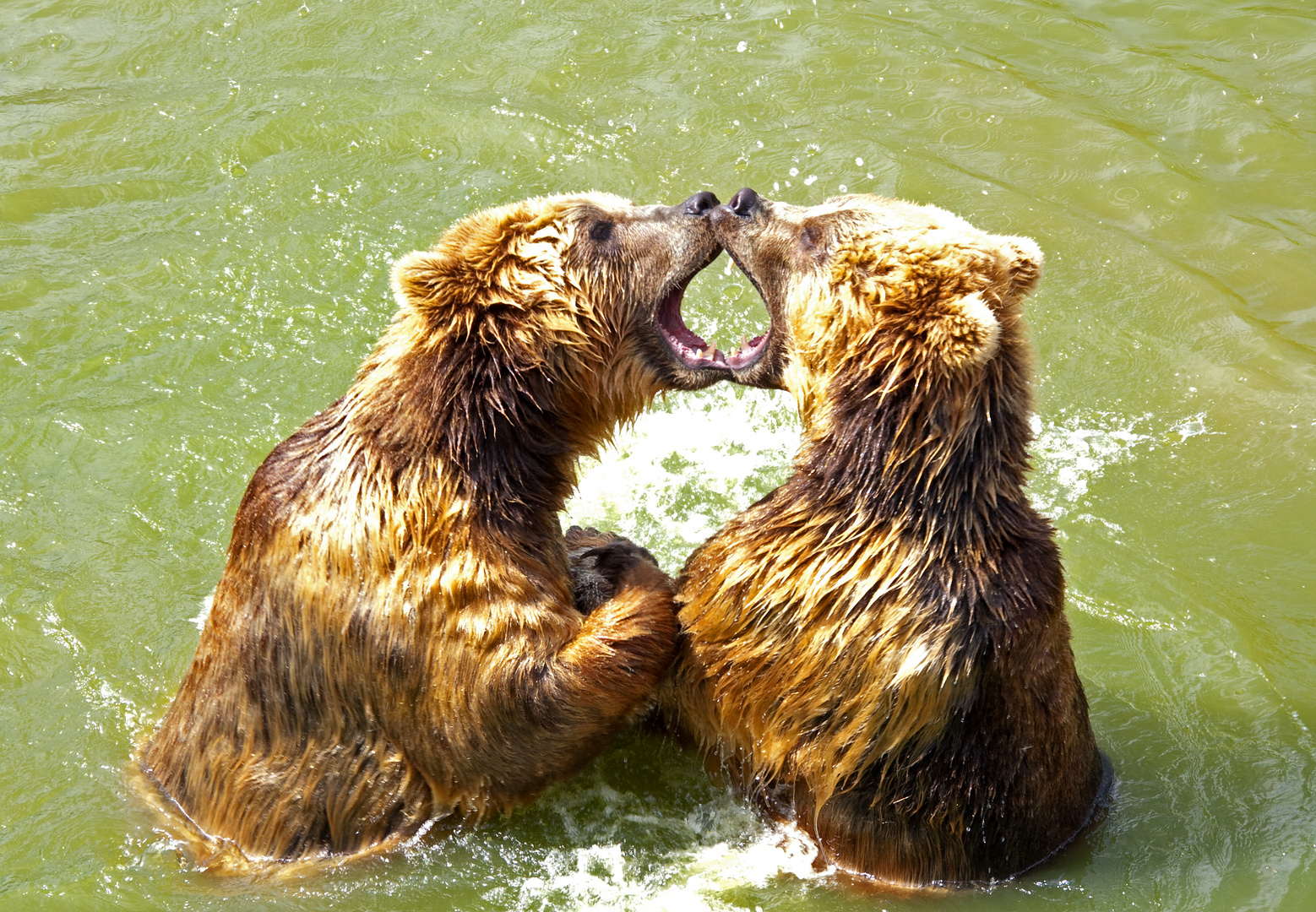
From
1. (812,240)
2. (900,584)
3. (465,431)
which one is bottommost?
(900,584)

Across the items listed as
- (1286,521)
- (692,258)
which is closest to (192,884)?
(692,258)

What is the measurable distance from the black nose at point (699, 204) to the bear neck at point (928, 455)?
117 centimetres

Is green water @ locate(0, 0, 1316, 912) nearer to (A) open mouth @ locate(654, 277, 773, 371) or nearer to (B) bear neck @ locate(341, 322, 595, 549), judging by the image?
(B) bear neck @ locate(341, 322, 595, 549)

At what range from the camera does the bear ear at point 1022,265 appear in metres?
5.38

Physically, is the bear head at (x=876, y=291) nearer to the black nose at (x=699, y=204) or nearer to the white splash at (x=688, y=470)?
the black nose at (x=699, y=204)

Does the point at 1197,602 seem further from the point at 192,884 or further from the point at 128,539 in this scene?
the point at 128,539

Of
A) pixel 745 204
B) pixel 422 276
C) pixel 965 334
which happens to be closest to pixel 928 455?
pixel 965 334

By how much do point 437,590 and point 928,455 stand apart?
193 cm

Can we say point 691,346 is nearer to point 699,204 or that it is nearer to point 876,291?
point 699,204

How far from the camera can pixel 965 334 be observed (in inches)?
193

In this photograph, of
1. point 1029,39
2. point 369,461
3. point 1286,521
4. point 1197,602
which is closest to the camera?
point 369,461

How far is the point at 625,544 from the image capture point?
239 inches

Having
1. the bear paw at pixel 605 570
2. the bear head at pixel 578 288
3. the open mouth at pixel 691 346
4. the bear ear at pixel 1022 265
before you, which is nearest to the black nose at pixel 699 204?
the bear head at pixel 578 288

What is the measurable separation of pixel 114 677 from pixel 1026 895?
4.46 metres
